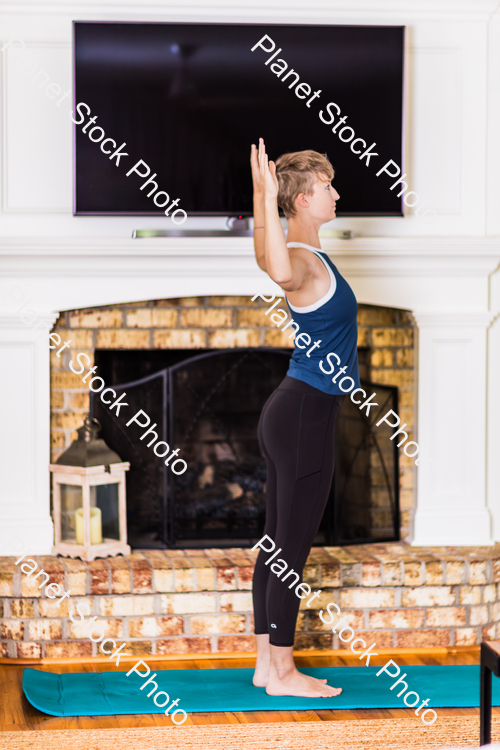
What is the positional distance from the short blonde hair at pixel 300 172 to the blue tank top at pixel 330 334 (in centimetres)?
13

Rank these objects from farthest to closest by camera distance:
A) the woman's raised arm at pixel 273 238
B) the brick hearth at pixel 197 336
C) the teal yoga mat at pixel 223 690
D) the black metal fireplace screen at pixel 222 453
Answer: the black metal fireplace screen at pixel 222 453
the brick hearth at pixel 197 336
the teal yoga mat at pixel 223 690
the woman's raised arm at pixel 273 238

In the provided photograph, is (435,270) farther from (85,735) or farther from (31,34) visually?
(85,735)

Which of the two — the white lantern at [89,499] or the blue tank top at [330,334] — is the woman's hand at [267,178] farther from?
the white lantern at [89,499]

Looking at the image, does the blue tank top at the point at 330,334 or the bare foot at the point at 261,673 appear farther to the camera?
the bare foot at the point at 261,673

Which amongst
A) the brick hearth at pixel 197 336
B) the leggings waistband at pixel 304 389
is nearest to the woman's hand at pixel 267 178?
the leggings waistband at pixel 304 389

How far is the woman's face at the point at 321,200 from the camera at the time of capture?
2014mm

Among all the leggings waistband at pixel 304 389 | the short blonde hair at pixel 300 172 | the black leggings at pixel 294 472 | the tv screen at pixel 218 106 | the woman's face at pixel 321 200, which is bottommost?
the black leggings at pixel 294 472

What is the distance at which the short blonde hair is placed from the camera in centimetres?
201

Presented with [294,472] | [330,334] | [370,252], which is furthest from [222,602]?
[370,252]

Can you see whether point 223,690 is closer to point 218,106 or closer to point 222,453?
point 222,453

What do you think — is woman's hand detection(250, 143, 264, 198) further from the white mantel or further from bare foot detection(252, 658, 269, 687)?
bare foot detection(252, 658, 269, 687)

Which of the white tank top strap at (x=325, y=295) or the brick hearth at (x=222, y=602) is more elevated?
the white tank top strap at (x=325, y=295)

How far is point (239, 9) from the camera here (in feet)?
8.69

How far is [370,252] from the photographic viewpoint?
104 inches
